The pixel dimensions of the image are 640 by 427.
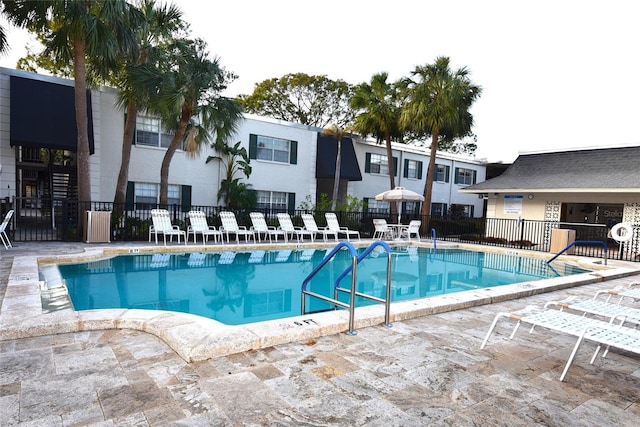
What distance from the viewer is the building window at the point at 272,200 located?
57.6ft

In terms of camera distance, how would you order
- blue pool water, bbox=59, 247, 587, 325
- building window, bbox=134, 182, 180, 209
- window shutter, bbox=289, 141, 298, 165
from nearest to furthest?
blue pool water, bbox=59, 247, 587, 325 → building window, bbox=134, 182, 180, 209 → window shutter, bbox=289, 141, 298, 165

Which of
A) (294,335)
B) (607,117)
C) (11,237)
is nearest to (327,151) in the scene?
(11,237)

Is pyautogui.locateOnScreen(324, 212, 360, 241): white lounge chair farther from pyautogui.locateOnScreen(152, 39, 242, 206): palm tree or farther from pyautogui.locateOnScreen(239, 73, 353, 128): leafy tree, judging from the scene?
pyautogui.locateOnScreen(239, 73, 353, 128): leafy tree

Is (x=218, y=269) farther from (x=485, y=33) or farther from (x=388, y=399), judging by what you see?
(x=485, y=33)

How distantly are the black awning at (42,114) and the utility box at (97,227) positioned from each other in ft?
10.2

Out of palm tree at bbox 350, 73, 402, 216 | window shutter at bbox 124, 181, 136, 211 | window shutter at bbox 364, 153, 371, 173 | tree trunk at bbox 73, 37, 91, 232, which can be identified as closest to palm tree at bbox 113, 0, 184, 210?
tree trunk at bbox 73, 37, 91, 232

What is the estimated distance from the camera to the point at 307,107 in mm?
29719

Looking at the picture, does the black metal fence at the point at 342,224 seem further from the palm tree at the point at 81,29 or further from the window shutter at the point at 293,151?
the window shutter at the point at 293,151

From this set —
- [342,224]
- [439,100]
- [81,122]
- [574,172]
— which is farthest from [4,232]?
[574,172]

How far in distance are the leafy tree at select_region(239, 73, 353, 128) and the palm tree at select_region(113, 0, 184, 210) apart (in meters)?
16.1

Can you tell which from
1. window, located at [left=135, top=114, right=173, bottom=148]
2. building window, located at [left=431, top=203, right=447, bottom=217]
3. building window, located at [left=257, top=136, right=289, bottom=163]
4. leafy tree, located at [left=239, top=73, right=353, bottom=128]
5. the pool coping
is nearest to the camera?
the pool coping

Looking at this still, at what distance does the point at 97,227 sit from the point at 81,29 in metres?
5.11

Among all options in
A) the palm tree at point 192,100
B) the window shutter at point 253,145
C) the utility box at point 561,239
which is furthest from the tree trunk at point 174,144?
the utility box at point 561,239

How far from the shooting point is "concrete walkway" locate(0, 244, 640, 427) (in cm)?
232
